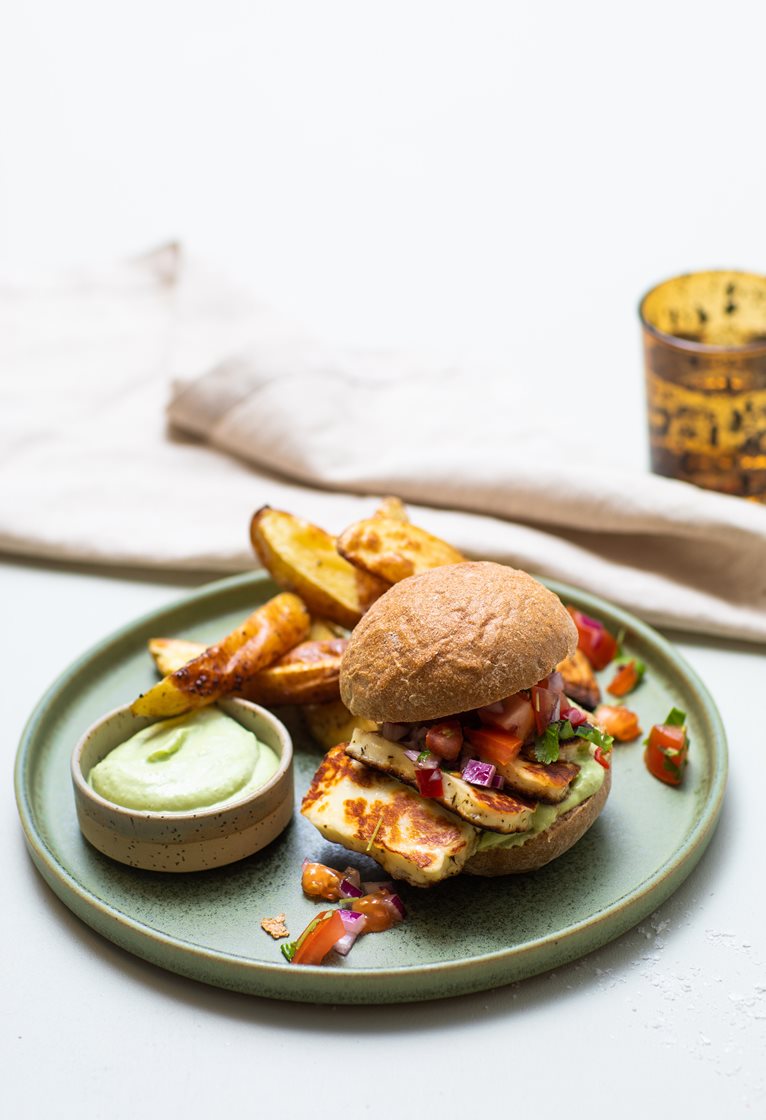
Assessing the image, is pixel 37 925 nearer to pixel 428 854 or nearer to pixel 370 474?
pixel 428 854

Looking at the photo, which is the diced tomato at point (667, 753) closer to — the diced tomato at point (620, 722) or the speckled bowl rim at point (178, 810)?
the diced tomato at point (620, 722)

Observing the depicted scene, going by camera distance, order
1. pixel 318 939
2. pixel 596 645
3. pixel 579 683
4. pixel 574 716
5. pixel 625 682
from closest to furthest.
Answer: pixel 318 939, pixel 574 716, pixel 579 683, pixel 625 682, pixel 596 645

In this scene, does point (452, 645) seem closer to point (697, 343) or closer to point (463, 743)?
point (463, 743)

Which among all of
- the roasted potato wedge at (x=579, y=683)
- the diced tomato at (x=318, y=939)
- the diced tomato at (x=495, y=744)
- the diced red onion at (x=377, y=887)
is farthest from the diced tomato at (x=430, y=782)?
the roasted potato wedge at (x=579, y=683)

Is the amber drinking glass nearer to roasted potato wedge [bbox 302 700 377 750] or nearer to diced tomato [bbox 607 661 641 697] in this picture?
diced tomato [bbox 607 661 641 697]

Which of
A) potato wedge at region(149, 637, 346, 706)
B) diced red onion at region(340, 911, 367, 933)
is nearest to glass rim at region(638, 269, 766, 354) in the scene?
potato wedge at region(149, 637, 346, 706)

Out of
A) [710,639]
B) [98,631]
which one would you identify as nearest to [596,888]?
[710,639]

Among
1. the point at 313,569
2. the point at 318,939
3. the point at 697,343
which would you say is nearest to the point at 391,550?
the point at 313,569
